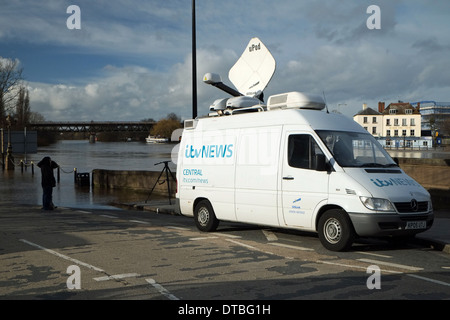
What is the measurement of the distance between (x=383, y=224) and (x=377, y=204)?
13.4 inches

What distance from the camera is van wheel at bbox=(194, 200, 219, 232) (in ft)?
36.7

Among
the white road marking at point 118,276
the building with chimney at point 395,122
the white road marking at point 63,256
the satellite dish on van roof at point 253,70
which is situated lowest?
the white road marking at point 63,256

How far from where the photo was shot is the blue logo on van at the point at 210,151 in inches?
432

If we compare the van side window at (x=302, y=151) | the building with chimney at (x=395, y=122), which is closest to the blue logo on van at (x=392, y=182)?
the van side window at (x=302, y=151)

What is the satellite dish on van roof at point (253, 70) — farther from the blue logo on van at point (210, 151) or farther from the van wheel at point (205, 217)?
the van wheel at point (205, 217)

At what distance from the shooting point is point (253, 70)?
46.5ft

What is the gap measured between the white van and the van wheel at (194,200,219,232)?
0.02 metres

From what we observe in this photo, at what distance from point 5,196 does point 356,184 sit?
57.3 ft

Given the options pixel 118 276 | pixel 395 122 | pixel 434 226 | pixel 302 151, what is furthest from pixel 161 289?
pixel 395 122

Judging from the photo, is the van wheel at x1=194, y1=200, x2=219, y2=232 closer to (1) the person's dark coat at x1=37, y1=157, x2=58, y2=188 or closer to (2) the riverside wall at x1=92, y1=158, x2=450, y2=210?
(1) the person's dark coat at x1=37, y1=157, x2=58, y2=188

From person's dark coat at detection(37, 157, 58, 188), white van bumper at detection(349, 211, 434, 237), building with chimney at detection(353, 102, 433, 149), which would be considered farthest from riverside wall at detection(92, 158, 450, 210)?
building with chimney at detection(353, 102, 433, 149)

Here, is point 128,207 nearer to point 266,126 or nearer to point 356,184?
point 266,126

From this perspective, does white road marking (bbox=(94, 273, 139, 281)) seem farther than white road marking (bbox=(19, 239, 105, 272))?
No
